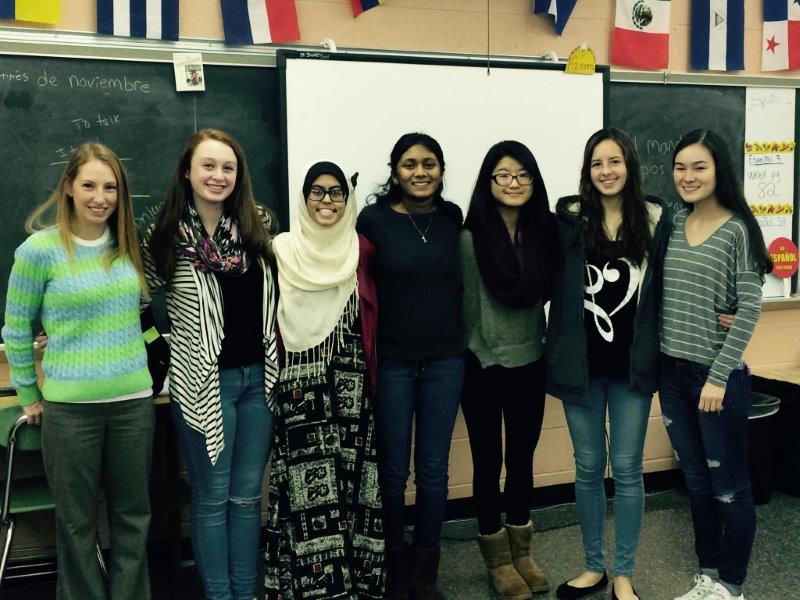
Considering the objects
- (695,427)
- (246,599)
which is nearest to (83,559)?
(246,599)

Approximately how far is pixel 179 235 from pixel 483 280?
895 millimetres

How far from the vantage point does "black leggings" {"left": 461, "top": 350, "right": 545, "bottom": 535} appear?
7.15 ft

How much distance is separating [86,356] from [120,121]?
976 mm

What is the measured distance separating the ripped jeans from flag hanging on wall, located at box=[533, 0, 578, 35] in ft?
4.95

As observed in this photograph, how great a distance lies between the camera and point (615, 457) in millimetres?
2164

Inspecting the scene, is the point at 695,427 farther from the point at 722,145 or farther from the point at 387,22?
the point at 387,22

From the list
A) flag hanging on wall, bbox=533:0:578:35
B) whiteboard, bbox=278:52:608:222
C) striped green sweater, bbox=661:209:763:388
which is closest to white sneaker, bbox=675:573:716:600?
striped green sweater, bbox=661:209:763:388

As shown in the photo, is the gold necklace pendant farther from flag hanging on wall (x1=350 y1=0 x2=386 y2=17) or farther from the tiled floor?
the tiled floor

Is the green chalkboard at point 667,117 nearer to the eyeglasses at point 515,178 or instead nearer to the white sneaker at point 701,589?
the eyeglasses at point 515,178

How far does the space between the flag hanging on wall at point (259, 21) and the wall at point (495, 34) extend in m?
0.05

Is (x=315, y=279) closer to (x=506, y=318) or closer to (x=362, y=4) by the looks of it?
(x=506, y=318)

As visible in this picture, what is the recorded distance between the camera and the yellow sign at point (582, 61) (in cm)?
285

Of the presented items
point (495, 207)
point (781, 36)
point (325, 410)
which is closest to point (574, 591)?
point (325, 410)

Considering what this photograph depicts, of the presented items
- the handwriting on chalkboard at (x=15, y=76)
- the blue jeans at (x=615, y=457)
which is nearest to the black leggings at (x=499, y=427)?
the blue jeans at (x=615, y=457)
